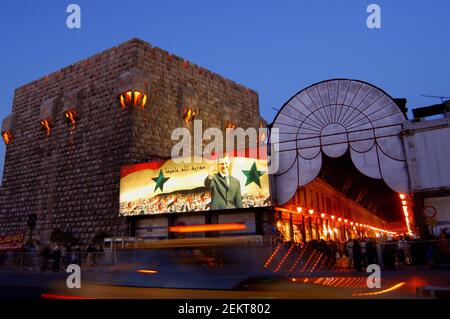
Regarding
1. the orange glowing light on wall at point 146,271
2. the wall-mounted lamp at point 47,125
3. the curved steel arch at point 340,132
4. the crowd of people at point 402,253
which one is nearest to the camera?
the orange glowing light on wall at point 146,271

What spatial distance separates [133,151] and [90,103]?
5.81 meters

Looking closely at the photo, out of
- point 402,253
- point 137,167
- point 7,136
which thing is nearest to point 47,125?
point 7,136

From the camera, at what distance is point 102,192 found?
23391mm

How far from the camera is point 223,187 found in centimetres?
1972

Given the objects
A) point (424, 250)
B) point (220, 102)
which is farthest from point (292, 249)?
point (220, 102)

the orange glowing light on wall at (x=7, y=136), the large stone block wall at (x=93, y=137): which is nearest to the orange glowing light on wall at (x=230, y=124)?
the large stone block wall at (x=93, y=137)

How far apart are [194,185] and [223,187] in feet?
5.86

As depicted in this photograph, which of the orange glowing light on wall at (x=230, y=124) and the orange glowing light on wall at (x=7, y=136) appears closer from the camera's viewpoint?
the orange glowing light on wall at (x=230, y=124)

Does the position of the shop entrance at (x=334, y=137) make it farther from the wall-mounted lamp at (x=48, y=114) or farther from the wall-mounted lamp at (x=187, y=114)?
the wall-mounted lamp at (x=48, y=114)

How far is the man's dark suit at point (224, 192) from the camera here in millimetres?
19266

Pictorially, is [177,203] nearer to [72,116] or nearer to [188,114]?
[188,114]

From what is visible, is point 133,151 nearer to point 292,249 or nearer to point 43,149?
point 43,149

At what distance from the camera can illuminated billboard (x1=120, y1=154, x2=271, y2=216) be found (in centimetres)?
1903

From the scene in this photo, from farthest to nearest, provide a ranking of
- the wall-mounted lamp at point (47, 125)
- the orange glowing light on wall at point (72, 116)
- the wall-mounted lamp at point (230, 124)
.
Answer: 1. the wall-mounted lamp at point (230, 124)
2. the wall-mounted lamp at point (47, 125)
3. the orange glowing light on wall at point (72, 116)
